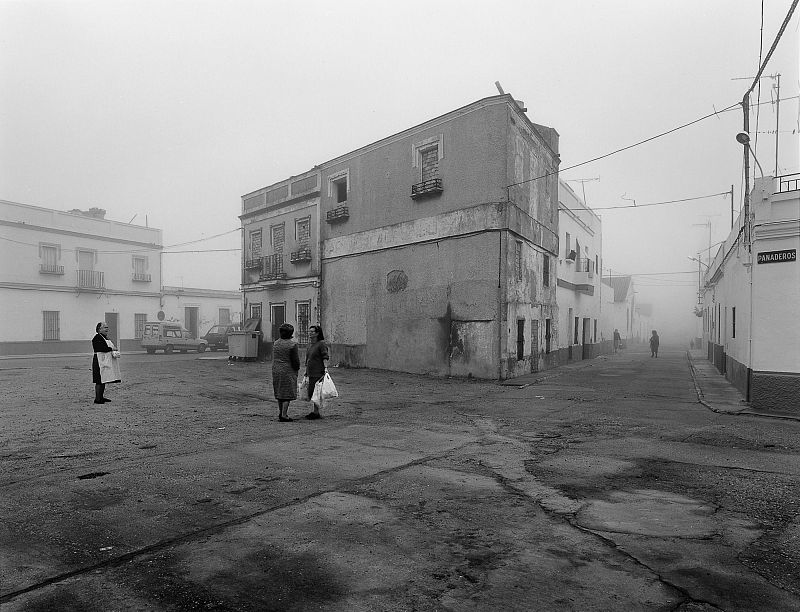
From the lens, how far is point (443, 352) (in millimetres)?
17812

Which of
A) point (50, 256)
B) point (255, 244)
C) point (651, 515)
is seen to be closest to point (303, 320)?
point (255, 244)

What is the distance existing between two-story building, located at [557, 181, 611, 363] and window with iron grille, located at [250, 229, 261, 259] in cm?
1464

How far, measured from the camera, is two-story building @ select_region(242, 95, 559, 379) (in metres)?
17.0

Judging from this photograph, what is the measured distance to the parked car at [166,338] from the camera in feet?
107

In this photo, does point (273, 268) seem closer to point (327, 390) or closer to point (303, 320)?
point (303, 320)

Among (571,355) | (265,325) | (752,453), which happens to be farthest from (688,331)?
(752,453)

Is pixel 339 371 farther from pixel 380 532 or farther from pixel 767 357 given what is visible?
pixel 380 532

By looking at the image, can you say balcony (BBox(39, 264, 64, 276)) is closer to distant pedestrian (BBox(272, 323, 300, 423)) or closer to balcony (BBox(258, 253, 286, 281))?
balcony (BBox(258, 253, 286, 281))

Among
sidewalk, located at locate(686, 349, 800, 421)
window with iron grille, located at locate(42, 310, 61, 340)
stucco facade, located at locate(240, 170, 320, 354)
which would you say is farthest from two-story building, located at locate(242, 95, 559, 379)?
window with iron grille, located at locate(42, 310, 61, 340)

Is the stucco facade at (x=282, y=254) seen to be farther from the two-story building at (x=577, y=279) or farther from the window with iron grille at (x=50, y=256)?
the window with iron grille at (x=50, y=256)

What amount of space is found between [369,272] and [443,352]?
4.75m

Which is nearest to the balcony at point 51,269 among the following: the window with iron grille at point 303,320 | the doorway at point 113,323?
the doorway at point 113,323

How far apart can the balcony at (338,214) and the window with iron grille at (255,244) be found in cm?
608

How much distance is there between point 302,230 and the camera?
24.4 m
